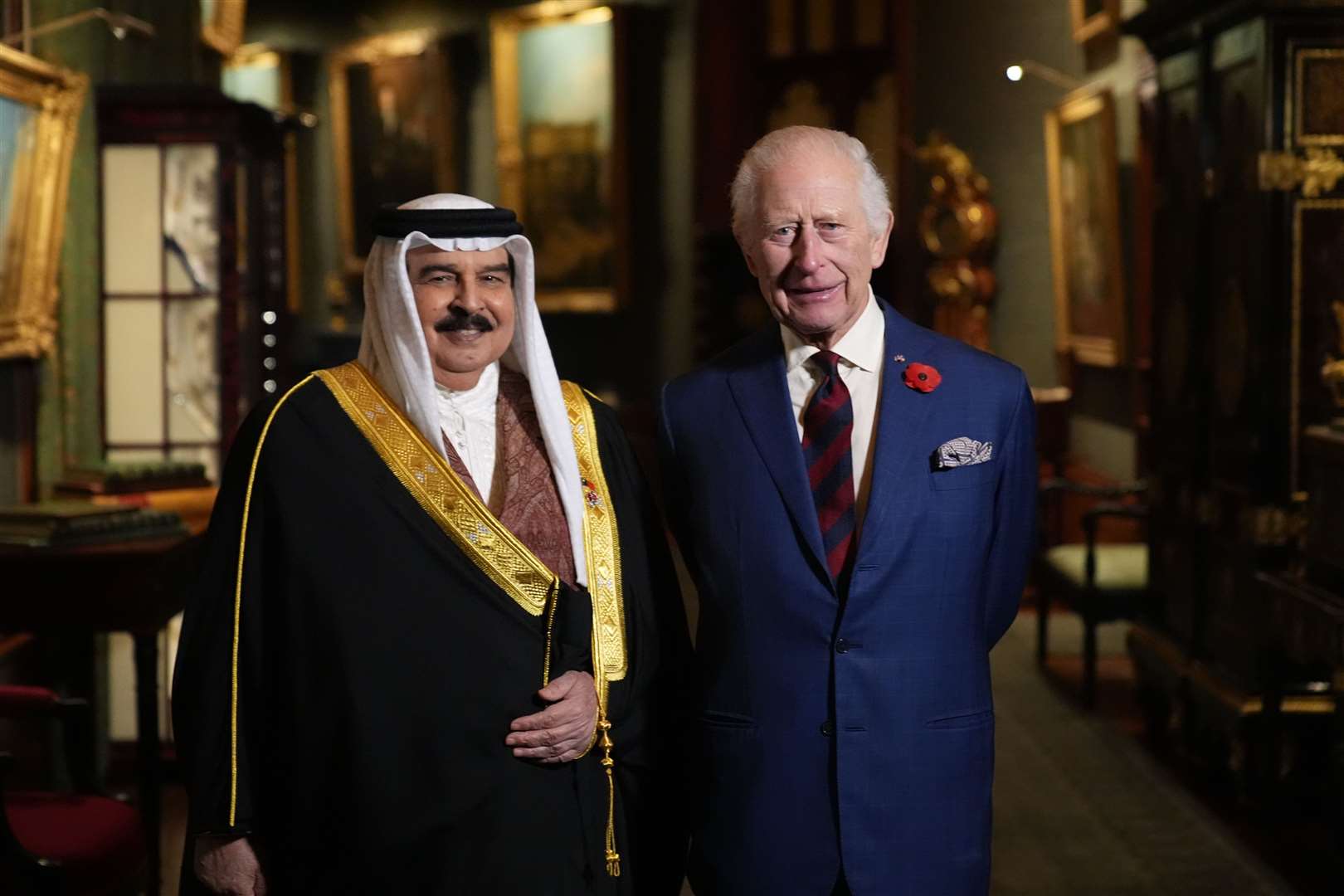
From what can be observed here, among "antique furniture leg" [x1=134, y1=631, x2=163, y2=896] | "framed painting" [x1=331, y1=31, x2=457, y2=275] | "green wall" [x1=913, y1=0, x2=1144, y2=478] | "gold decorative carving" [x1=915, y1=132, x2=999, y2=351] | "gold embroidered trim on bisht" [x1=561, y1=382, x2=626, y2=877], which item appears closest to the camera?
"gold embroidered trim on bisht" [x1=561, y1=382, x2=626, y2=877]

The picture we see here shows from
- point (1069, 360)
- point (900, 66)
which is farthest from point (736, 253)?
point (1069, 360)

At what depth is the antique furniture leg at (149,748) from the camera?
4.86 meters

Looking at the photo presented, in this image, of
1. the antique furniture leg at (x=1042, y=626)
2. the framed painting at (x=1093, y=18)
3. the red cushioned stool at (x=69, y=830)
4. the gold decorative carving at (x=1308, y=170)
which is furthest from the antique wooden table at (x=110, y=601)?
the framed painting at (x=1093, y=18)

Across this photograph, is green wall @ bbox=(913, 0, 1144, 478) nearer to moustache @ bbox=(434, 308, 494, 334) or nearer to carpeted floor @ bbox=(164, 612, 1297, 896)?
carpeted floor @ bbox=(164, 612, 1297, 896)

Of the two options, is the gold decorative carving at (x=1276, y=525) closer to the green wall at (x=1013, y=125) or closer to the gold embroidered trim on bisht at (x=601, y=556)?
the gold embroidered trim on bisht at (x=601, y=556)

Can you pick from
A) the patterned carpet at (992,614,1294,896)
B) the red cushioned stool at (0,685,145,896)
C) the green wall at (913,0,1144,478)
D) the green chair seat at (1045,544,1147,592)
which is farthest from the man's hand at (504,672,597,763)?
the green wall at (913,0,1144,478)

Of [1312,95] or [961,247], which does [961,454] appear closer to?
[1312,95]

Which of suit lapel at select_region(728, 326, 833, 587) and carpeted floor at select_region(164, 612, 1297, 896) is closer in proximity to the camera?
suit lapel at select_region(728, 326, 833, 587)

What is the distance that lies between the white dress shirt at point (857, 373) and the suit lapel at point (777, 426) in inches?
1.0

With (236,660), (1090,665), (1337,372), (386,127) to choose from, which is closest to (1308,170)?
(1337,372)

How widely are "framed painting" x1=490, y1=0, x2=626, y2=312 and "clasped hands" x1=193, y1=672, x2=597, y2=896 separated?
9.65m

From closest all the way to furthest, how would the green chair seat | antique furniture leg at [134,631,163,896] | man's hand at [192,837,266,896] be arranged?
man's hand at [192,837,266,896] < antique furniture leg at [134,631,163,896] < the green chair seat

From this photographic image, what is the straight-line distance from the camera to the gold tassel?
9.59ft

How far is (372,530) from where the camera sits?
2.85 metres
